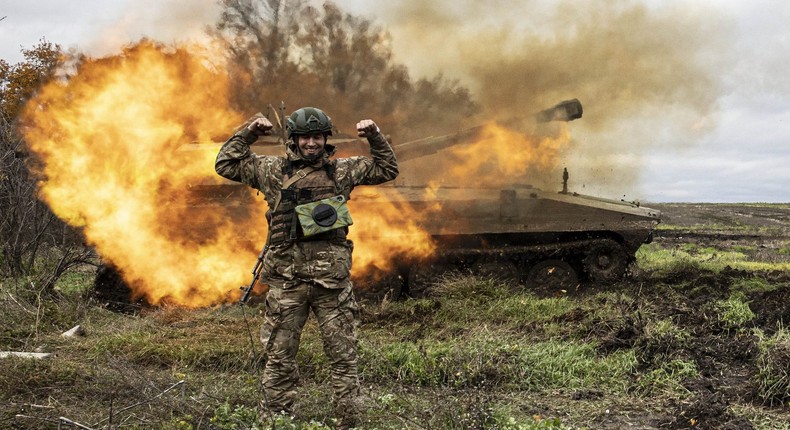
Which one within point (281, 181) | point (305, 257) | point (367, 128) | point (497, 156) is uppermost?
point (497, 156)

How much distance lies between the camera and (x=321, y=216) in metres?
4.57

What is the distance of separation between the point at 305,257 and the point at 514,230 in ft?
22.1

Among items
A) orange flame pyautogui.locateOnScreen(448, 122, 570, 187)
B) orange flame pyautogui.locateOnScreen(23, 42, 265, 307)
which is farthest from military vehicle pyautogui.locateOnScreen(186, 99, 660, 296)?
orange flame pyautogui.locateOnScreen(23, 42, 265, 307)

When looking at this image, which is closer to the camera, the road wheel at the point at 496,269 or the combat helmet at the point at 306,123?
the combat helmet at the point at 306,123

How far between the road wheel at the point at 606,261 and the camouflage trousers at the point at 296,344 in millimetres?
7405

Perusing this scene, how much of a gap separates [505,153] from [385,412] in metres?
7.78

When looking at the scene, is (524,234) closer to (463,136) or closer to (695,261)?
Result: (463,136)

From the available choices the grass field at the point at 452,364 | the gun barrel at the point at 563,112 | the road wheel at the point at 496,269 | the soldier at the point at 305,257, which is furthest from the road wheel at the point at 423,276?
the soldier at the point at 305,257

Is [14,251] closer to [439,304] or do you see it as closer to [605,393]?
[439,304]

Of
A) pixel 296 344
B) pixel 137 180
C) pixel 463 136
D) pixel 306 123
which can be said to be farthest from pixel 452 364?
pixel 463 136

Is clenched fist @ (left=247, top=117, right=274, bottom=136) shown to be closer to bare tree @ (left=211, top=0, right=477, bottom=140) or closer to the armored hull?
the armored hull

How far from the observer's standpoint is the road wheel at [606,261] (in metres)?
11.1

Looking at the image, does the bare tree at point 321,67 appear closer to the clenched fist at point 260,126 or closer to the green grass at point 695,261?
the green grass at point 695,261

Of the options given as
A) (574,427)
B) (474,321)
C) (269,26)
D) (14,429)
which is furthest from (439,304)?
(269,26)
